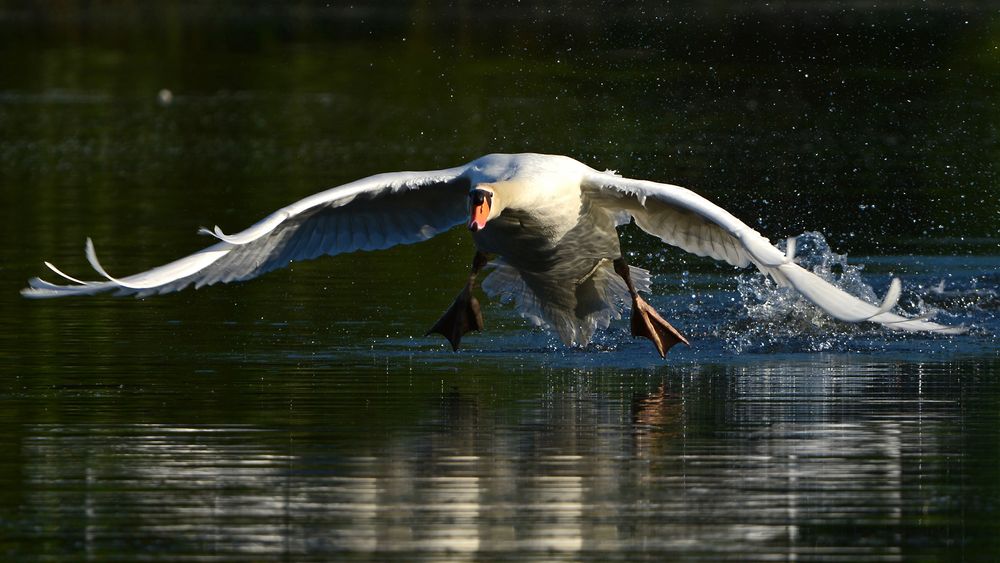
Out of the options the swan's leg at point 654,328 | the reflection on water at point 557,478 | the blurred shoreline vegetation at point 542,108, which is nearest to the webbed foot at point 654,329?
the swan's leg at point 654,328

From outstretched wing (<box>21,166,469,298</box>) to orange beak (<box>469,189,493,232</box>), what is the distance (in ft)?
3.00

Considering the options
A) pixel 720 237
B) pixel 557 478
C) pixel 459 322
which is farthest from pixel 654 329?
pixel 557 478

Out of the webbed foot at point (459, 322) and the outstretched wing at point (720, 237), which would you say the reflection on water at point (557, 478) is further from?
the webbed foot at point (459, 322)

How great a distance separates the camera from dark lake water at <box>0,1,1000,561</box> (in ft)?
26.6

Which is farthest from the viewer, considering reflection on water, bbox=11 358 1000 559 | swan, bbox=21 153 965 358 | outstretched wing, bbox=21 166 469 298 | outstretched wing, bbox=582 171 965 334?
outstretched wing, bbox=21 166 469 298

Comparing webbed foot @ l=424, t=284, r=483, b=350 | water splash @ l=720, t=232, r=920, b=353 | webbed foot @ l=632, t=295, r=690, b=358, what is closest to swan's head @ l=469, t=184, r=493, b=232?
webbed foot @ l=424, t=284, r=483, b=350

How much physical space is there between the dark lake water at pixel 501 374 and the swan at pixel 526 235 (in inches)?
12.4

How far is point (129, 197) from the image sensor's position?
23156 mm

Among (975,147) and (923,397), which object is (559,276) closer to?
(923,397)

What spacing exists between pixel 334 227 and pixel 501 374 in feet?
5.43

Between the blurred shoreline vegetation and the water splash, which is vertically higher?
the blurred shoreline vegetation

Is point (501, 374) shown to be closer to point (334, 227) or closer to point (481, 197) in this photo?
point (481, 197)

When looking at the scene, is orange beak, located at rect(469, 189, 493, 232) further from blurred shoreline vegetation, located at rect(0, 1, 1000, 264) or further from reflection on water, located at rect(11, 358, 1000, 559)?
blurred shoreline vegetation, located at rect(0, 1, 1000, 264)

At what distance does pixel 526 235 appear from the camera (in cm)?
1218
